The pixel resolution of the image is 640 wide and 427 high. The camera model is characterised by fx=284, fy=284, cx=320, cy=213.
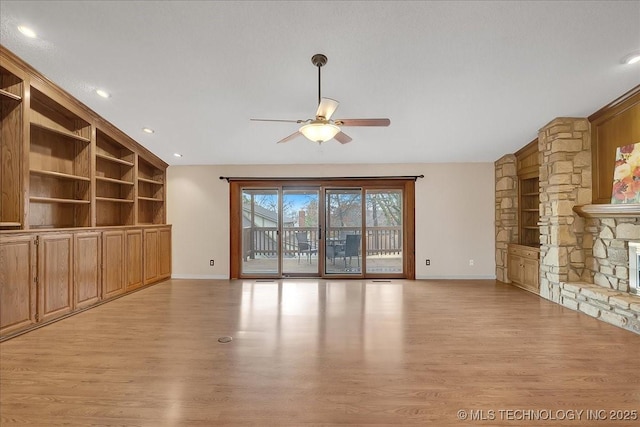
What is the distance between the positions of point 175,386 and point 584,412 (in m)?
2.76

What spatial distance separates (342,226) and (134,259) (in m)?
3.81

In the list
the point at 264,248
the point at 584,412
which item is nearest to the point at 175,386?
the point at 584,412

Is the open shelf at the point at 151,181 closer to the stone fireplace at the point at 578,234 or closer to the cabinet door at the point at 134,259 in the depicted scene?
the cabinet door at the point at 134,259

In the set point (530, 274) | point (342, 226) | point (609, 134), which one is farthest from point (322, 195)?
point (609, 134)

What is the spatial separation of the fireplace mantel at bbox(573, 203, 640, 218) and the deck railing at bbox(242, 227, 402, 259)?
2.78 metres


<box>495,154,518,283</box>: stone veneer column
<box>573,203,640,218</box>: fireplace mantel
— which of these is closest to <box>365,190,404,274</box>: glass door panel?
<box>495,154,518,283</box>: stone veneer column

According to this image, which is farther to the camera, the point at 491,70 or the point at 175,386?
the point at 491,70

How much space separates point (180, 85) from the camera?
3297 millimetres

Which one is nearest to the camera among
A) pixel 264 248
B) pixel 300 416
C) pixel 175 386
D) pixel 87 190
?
pixel 300 416

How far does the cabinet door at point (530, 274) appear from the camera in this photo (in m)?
4.52

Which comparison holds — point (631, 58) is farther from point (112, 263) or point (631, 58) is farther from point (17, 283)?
point (112, 263)

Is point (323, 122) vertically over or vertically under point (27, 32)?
under

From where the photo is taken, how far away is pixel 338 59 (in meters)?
2.83

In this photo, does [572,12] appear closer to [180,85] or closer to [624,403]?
[624,403]
